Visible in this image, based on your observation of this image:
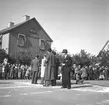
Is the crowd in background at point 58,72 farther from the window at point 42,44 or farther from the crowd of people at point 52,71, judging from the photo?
the window at point 42,44

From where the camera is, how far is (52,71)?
36.1ft

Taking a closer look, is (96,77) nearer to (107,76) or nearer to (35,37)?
(107,76)

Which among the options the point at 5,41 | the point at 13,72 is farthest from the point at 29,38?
the point at 13,72

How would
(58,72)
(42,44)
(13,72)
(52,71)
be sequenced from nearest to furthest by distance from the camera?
(52,71) < (58,72) < (13,72) < (42,44)

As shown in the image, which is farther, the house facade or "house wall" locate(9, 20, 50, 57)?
"house wall" locate(9, 20, 50, 57)

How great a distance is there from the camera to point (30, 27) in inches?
1636

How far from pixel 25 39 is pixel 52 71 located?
2944 centimetres

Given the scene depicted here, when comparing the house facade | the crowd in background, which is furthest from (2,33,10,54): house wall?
the crowd in background

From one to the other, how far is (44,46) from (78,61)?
9.65 metres

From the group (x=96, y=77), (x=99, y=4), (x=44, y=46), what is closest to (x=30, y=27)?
(x=44, y=46)

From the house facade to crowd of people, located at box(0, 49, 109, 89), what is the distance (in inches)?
488

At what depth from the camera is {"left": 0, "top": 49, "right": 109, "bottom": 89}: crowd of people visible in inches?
383

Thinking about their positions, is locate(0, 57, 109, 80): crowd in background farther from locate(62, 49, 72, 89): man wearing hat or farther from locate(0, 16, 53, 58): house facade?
locate(0, 16, 53, 58): house facade

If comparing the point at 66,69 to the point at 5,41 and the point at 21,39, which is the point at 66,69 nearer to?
the point at 5,41
